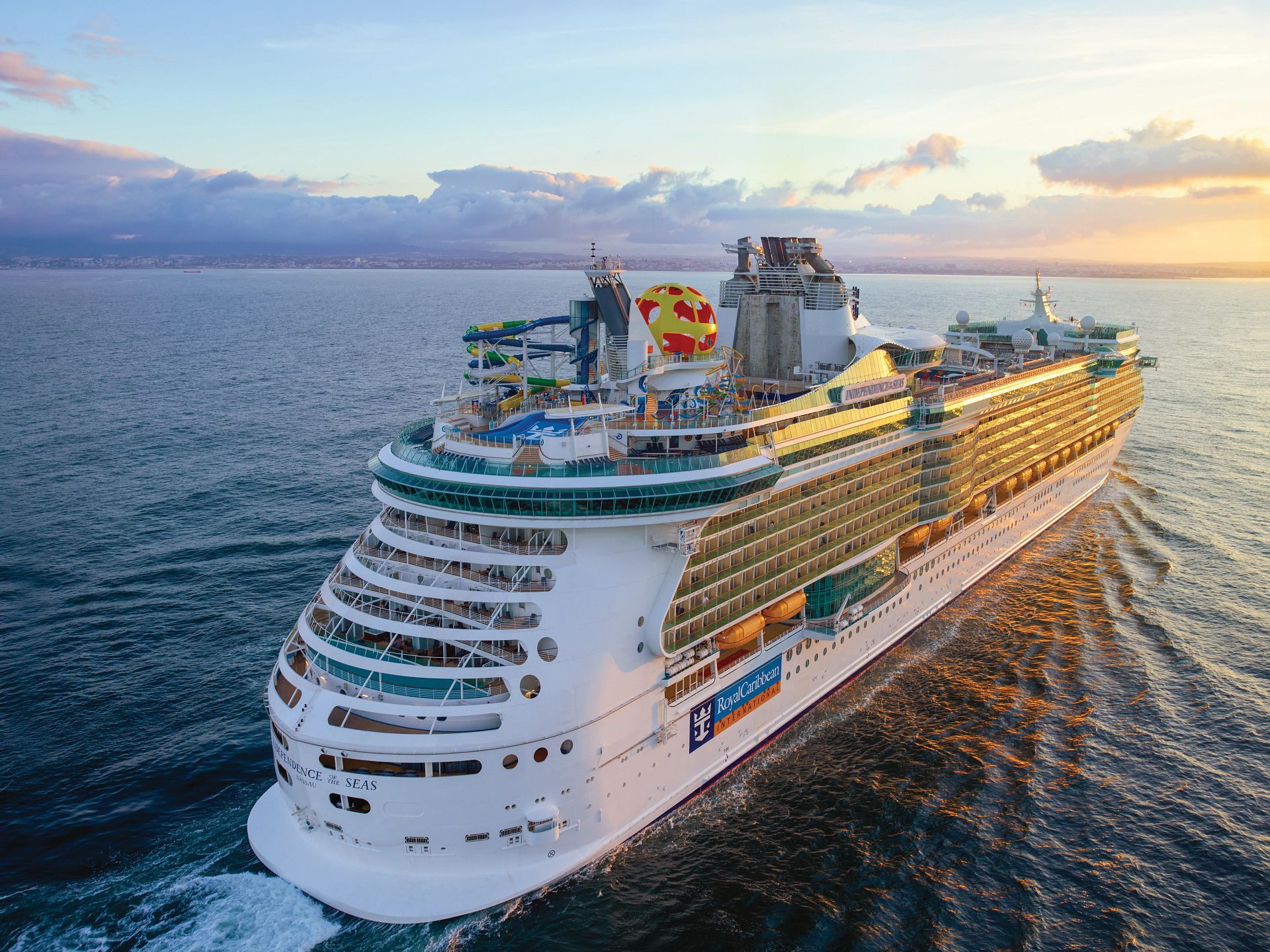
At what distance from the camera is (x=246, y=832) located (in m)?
28.0

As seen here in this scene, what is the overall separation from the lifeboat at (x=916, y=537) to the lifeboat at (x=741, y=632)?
1445 cm

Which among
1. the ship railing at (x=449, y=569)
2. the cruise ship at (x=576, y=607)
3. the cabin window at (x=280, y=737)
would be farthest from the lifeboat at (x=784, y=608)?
the cabin window at (x=280, y=737)

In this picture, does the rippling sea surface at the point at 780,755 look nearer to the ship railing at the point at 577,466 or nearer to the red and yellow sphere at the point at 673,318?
the ship railing at the point at 577,466

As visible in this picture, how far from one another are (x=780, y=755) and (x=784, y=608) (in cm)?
604

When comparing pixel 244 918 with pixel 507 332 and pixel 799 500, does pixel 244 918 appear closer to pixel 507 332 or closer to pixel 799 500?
pixel 799 500

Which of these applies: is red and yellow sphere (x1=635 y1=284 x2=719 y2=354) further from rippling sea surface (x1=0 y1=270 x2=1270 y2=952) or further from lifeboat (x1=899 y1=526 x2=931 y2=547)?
rippling sea surface (x1=0 y1=270 x2=1270 y2=952)

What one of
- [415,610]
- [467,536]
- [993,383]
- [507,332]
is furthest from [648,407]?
[993,383]

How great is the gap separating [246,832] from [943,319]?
161 metres

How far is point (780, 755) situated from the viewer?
111ft

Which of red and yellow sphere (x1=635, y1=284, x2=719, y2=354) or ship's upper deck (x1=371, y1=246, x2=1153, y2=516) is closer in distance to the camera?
ship's upper deck (x1=371, y1=246, x2=1153, y2=516)

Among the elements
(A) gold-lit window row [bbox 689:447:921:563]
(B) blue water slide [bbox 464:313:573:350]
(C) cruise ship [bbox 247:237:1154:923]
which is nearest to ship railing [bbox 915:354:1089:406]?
(C) cruise ship [bbox 247:237:1154:923]

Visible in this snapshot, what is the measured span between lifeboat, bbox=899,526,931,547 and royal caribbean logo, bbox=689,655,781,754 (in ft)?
43.2

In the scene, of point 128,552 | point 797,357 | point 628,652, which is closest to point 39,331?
point 128,552

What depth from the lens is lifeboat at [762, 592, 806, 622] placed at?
3259 cm
